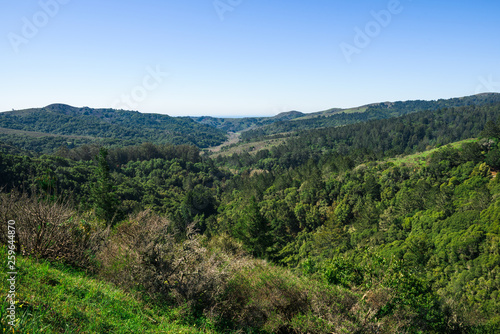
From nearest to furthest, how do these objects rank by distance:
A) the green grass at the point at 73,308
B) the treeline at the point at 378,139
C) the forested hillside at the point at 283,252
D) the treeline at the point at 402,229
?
the green grass at the point at 73,308 < the forested hillside at the point at 283,252 < the treeline at the point at 402,229 < the treeline at the point at 378,139

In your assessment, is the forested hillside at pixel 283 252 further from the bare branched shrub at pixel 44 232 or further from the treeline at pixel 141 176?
the treeline at pixel 141 176

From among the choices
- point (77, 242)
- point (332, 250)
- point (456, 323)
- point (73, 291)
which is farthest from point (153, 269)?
point (332, 250)

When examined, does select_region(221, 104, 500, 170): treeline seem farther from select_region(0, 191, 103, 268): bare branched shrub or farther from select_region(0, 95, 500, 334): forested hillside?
select_region(0, 191, 103, 268): bare branched shrub

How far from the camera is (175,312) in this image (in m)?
7.84

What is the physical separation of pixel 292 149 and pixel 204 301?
17774 centimetres

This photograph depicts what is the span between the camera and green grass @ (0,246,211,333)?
470 cm

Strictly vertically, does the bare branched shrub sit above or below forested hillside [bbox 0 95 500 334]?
above

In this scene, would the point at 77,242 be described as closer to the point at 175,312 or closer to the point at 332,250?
the point at 175,312

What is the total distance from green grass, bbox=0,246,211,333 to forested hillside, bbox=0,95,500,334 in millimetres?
50

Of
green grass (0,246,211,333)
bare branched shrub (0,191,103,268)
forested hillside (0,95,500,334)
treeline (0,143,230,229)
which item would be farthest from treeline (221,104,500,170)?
green grass (0,246,211,333)

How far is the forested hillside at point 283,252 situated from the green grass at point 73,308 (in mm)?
50

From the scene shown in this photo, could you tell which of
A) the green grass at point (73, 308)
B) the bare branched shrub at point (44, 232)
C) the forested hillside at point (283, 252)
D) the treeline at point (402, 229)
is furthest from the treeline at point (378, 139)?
the green grass at point (73, 308)

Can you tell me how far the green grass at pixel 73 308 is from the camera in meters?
4.70

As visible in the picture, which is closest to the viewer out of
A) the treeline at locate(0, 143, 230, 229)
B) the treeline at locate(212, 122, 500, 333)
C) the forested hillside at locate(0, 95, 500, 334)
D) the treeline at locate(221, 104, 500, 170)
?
the forested hillside at locate(0, 95, 500, 334)
